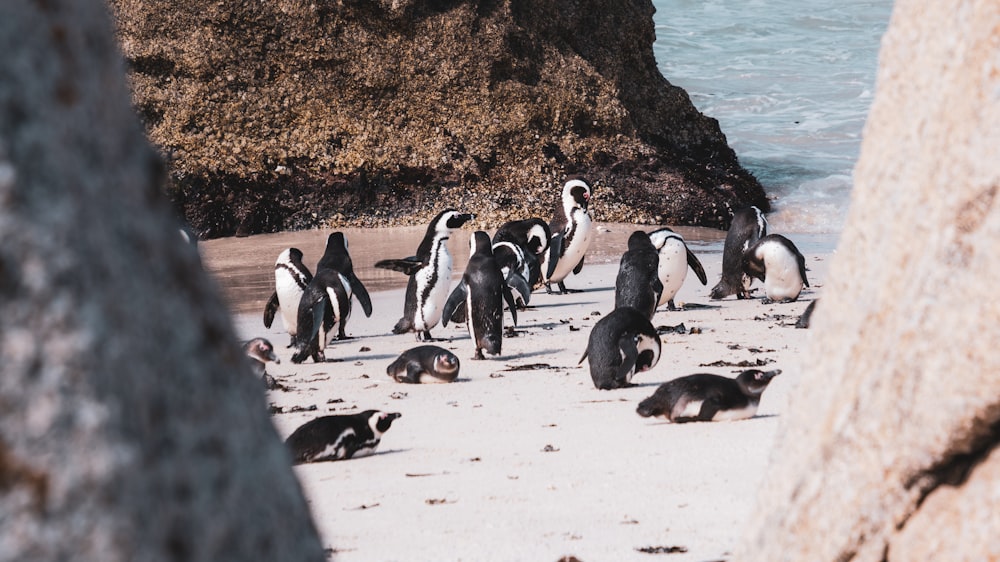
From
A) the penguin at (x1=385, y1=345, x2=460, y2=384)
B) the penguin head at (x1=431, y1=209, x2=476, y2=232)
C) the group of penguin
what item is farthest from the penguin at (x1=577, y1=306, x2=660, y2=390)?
the penguin head at (x1=431, y1=209, x2=476, y2=232)

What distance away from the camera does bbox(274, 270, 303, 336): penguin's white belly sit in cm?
926

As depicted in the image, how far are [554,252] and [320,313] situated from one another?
4.08 metres

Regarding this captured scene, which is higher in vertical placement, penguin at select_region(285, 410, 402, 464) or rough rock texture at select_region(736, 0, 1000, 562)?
rough rock texture at select_region(736, 0, 1000, 562)

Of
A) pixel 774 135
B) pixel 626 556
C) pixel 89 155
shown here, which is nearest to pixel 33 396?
pixel 89 155

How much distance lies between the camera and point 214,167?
54.4ft

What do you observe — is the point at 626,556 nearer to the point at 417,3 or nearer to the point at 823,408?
the point at 823,408

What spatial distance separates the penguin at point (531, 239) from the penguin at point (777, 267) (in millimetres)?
2043

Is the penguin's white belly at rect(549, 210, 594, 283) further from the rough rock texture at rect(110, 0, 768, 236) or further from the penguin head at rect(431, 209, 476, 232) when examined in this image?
the rough rock texture at rect(110, 0, 768, 236)

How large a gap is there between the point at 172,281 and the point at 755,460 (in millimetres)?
3864

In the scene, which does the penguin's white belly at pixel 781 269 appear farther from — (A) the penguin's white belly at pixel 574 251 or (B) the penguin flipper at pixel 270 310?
(B) the penguin flipper at pixel 270 310

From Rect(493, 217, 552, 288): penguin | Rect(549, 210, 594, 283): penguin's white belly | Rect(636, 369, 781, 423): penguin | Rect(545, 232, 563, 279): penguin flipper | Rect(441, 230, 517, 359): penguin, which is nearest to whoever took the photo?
Rect(636, 369, 781, 423): penguin

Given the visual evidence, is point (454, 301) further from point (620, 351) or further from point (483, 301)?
point (620, 351)

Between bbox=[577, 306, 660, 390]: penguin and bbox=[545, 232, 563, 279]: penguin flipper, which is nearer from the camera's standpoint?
bbox=[577, 306, 660, 390]: penguin

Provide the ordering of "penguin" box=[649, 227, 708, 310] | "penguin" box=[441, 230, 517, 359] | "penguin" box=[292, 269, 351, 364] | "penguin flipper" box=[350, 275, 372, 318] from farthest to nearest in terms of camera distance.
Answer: "penguin" box=[649, 227, 708, 310]
"penguin flipper" box=[350, 275, 372, 318]
"penguin" box=[292, 269, 351, 364]
"penguin" box=[441, 230, 517, 359]
